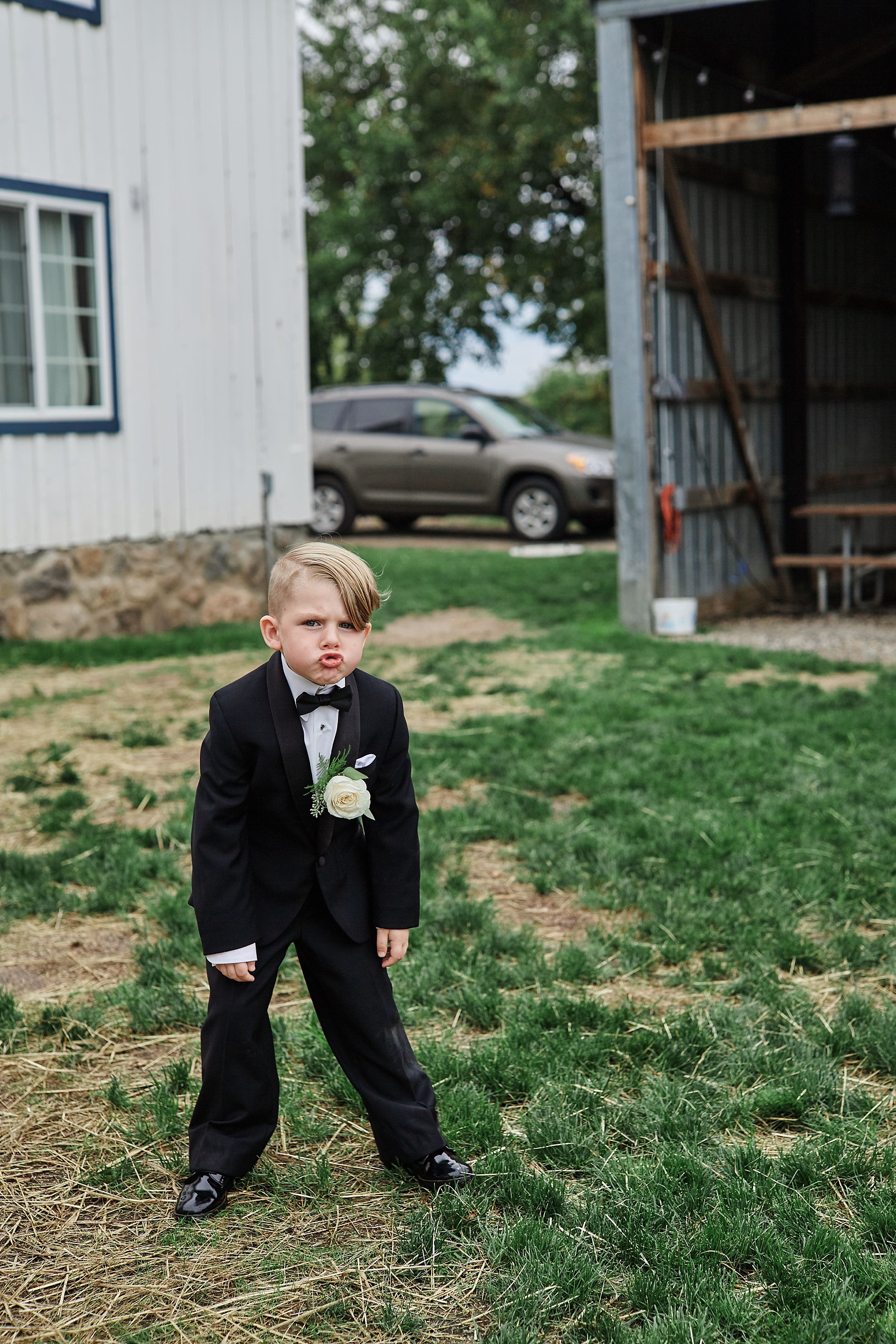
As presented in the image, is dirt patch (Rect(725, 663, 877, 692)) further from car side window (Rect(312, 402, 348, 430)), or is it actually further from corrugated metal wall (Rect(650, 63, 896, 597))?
car side window (Rect(312, 402, 348, 430))

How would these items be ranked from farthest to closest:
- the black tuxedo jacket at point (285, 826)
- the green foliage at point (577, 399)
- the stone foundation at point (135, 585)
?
the green foliage at point (577, 399)
the stone foundation at point (135, 585)
the black tuxedo jacket at point (285, 826)

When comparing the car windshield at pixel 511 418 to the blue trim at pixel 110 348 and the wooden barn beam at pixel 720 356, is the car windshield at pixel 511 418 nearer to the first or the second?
the wooden barn beam at pixel 720 356

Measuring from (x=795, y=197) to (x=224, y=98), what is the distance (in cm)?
469

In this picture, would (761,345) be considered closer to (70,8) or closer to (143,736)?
(70,8)

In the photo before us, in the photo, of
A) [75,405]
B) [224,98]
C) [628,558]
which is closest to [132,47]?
[224,98]

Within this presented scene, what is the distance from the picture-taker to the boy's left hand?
8.89 ft

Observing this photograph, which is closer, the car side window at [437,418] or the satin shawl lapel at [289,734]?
the satin shawl lapel at [289,734]

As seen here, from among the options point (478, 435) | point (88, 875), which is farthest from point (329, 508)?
point (88, 875)

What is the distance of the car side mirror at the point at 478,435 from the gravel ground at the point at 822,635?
630 centimetres

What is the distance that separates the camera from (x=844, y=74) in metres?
11.7

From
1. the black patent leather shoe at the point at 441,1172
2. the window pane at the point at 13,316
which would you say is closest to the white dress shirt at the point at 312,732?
the black patent leather shoe at the point at 441,1172

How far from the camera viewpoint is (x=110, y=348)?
30.7 ft

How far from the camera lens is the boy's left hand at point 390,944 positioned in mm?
2711

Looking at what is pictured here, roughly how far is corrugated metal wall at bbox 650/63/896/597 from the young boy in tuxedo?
7.27 meters
